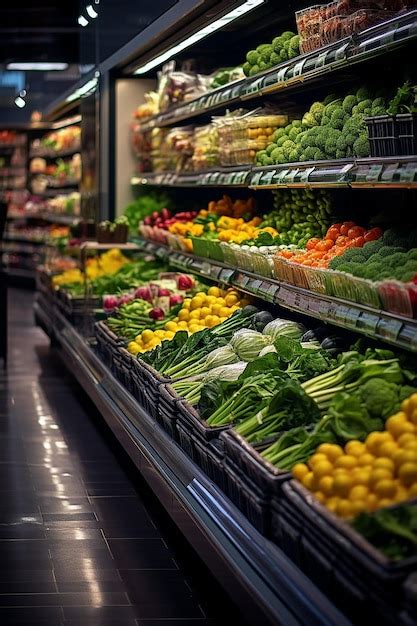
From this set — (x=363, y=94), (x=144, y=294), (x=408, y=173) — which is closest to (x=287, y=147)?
(x=363, y=94)

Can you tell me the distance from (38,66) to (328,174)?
1787cm

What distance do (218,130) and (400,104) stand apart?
330 centimetres

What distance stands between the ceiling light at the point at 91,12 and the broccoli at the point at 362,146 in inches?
228

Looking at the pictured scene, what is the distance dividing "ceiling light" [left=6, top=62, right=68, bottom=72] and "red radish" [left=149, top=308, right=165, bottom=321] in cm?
1468

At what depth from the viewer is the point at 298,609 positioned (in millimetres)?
3223

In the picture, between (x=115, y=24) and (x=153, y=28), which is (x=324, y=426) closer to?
(x=153, y=28)

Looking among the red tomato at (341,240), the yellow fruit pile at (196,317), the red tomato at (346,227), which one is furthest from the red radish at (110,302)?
the red tomato at (341,240)

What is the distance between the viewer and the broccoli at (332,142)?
4992 mm

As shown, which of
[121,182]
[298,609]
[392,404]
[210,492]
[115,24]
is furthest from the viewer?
[121,182]

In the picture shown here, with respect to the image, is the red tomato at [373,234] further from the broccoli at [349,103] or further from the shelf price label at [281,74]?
the shelf price label at [281,74]

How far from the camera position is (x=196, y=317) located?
690 cm

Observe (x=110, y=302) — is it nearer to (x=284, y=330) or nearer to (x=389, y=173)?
(x=284, y=330)

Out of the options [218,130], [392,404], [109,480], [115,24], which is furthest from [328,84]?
[115,24]

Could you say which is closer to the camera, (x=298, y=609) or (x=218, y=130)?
(x=298, y=609)
